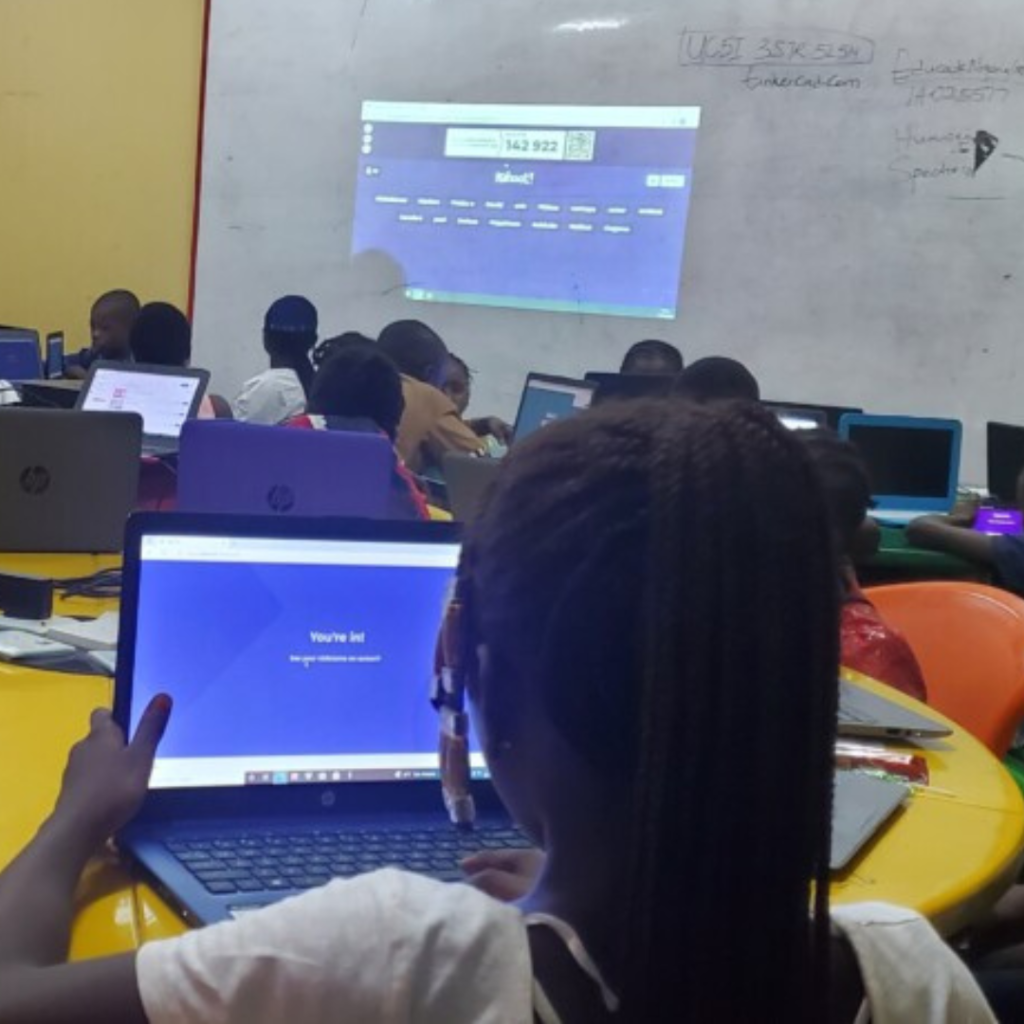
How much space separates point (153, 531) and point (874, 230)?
13.1 ft

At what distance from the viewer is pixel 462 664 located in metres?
0.82

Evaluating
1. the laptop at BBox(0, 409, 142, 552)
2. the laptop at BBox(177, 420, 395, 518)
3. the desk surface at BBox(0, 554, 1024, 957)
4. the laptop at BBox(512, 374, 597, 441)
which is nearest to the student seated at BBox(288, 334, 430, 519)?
the laptop at BBox(512, 374, 597, 441)

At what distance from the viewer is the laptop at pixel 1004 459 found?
430cm

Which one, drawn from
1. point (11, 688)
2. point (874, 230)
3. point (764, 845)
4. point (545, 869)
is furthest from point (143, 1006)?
point (874, 230)

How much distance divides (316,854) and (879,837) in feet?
1.81

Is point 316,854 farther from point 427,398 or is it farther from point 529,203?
→ point 529,203

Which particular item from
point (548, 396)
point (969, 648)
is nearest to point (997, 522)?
point (548, 396)

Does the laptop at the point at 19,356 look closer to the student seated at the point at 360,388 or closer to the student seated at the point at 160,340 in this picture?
the student seated at the point at 160,340

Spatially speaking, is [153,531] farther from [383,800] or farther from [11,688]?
[11,688]

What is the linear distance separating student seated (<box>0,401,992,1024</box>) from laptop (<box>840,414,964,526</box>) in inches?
141

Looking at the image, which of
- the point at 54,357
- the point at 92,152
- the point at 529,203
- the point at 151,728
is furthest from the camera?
the point at 92,152

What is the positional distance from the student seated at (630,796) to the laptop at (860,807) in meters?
0.47

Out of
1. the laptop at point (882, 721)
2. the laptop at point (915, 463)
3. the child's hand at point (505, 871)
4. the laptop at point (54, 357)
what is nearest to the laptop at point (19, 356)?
the laptop at point (54, 357)

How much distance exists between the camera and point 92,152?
6203 mm
